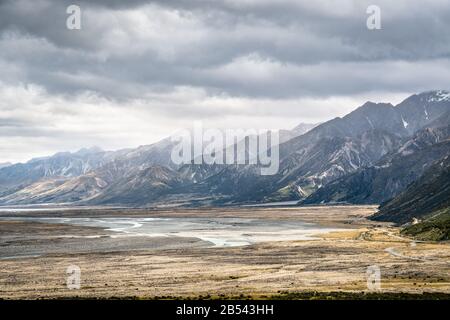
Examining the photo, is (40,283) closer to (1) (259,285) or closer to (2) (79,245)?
(1) (259,285)

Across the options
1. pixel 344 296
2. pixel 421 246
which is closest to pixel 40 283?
pixel 344 296

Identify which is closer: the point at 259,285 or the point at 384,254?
the point at 259,285
